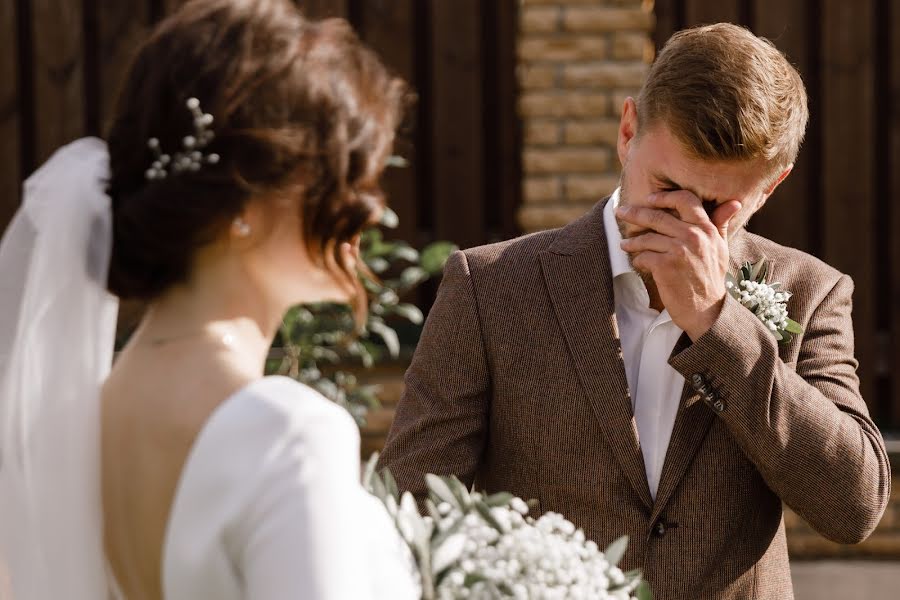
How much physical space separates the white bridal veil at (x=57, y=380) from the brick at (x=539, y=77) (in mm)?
Answer: 3414

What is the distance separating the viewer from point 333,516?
4.41ft

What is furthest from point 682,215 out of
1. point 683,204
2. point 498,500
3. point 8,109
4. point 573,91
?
point 8,109

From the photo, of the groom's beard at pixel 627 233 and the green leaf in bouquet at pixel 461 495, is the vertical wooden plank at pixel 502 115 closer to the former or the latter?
the groom's beard at pixel 627 233

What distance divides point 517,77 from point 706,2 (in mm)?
823

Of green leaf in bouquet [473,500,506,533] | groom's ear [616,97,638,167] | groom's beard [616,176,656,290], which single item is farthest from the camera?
groom's ear [616,97,638,167]

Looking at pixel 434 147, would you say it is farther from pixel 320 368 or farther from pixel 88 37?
pixel 88 37

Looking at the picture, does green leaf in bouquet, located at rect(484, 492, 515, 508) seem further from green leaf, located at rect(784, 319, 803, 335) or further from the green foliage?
the green foliage

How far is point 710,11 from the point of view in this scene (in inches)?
203

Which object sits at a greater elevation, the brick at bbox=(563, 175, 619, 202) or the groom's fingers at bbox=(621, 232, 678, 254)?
the groom's fingers at bbox=(621, 232, 678, 254)

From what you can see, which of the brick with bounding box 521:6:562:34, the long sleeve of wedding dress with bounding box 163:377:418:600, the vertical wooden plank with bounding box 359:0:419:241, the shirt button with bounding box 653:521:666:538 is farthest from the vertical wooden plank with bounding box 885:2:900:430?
the long sleeve of wedding dress with bounding box 163:377:418:600

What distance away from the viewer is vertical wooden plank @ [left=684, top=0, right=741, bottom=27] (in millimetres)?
5133

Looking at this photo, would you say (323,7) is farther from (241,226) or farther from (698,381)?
(241,226)

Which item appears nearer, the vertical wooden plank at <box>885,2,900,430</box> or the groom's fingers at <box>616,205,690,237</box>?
the groom's fingers at <box>616,205,690,237</box>

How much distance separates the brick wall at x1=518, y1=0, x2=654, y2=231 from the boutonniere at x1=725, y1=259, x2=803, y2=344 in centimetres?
246
